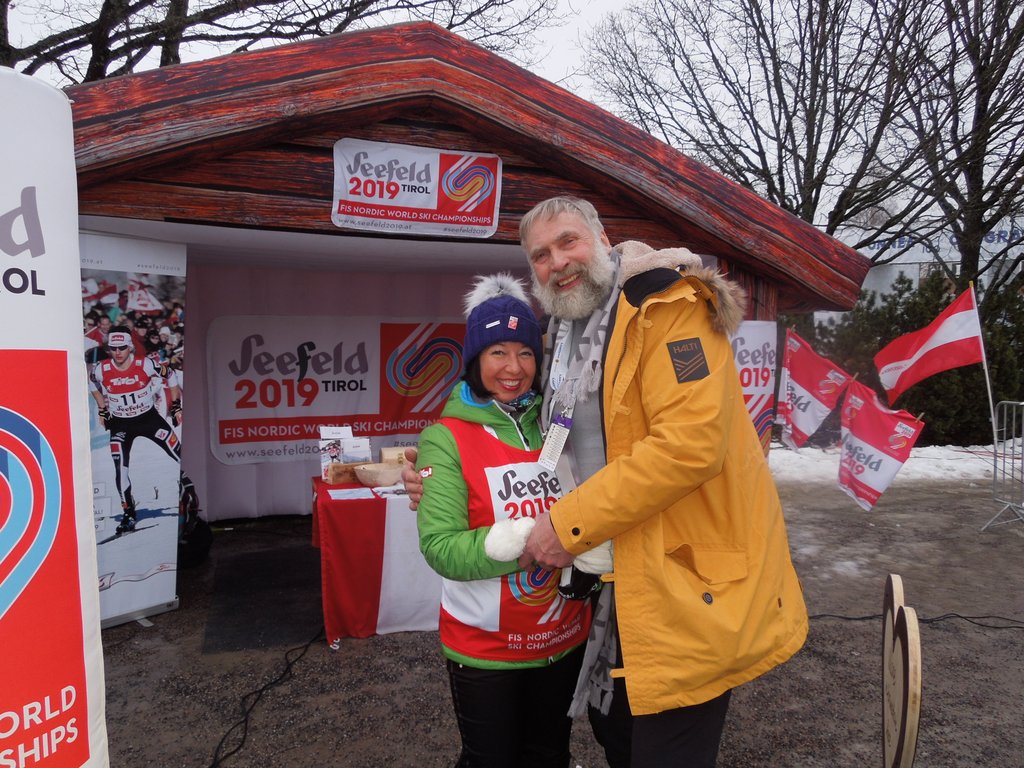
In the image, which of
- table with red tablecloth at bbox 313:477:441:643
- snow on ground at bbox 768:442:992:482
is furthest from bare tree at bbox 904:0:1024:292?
table with red tablecloth at bbox 313:477:441:643

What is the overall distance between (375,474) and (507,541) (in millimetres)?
2803

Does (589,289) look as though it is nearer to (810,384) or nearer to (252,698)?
(252,698)

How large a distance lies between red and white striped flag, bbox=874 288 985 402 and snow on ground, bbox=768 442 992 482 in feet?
8.43

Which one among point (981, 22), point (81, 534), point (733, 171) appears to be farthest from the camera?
point (733, 171)

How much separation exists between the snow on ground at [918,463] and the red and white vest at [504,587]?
7.24 m

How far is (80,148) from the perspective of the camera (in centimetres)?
287

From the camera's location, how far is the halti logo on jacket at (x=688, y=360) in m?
1.58

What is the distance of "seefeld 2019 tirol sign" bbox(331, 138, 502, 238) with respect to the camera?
3.55m

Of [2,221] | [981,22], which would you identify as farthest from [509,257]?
[981,22]

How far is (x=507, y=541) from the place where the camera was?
1687mm

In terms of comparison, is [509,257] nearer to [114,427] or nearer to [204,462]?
[114,427]

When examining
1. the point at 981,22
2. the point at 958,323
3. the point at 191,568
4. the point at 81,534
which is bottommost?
the point at 191,568

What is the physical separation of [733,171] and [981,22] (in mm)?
4388

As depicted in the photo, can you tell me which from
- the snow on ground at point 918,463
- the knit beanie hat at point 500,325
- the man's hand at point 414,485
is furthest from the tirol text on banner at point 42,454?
the snow on ground at point 918,463
